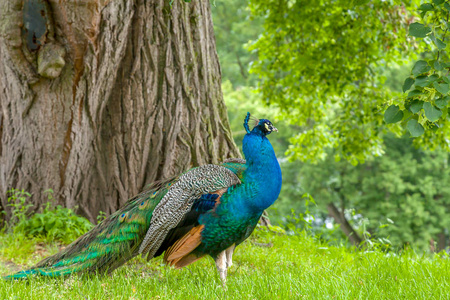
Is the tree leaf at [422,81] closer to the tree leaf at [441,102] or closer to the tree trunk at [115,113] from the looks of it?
the tree leaf at [441,102]

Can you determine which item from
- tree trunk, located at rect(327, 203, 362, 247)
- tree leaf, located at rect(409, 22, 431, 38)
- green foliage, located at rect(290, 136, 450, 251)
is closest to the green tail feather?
tree leaf, located at rect(409, 22, 431, 38)

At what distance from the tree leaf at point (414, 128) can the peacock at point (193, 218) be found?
108cm

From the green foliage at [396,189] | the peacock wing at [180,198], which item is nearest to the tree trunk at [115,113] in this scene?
the peacock wing at [180,198]

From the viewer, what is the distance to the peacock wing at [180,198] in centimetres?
363

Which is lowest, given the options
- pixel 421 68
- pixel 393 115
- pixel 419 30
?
pixel 393 115

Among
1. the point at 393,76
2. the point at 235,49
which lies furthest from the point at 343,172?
the point at 235,49

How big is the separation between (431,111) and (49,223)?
4.15 m

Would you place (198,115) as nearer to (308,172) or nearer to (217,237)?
(217,237)

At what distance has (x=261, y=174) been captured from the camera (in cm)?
360

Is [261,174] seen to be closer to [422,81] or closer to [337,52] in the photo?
[422,81]

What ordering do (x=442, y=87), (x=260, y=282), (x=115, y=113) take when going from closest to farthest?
(x=442, y=87)
(x=260, y=282)
(x=115, y=113)

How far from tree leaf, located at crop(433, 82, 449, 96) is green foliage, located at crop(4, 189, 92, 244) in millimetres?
3922

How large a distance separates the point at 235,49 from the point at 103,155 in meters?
16.5

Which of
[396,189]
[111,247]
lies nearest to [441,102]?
[111,247]
